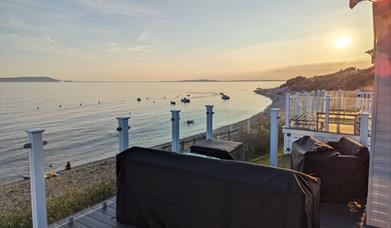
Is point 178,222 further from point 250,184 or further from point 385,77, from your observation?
point 385,77

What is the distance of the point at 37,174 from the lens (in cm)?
256

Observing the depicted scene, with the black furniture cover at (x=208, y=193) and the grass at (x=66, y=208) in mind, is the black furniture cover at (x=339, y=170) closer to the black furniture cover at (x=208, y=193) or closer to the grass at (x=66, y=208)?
the black furniture cover at (x=208, y=193)

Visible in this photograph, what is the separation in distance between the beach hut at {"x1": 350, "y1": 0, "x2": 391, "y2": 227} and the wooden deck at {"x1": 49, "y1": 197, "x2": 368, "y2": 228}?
0.70ft

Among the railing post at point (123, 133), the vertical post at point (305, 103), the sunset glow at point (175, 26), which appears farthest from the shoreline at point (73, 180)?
the sunset glow at point (175, 26)

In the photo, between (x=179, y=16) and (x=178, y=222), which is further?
(x=179, y=16)

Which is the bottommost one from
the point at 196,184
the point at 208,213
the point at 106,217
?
the point at 106,217

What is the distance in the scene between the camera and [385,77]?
2631mm

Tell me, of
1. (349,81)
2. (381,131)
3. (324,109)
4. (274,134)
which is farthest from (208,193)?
(349,81)

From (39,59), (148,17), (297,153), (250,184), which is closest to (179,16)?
(148,17)

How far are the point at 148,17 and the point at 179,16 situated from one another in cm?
135

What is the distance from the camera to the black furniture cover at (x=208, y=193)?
1.85m

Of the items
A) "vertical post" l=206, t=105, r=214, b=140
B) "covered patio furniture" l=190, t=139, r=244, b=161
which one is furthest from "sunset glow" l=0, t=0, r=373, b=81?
"vertical post" l=206, t=105, r=214, b=140

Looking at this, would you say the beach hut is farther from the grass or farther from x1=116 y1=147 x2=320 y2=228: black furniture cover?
the grass

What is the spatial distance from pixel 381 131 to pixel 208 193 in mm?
1827
